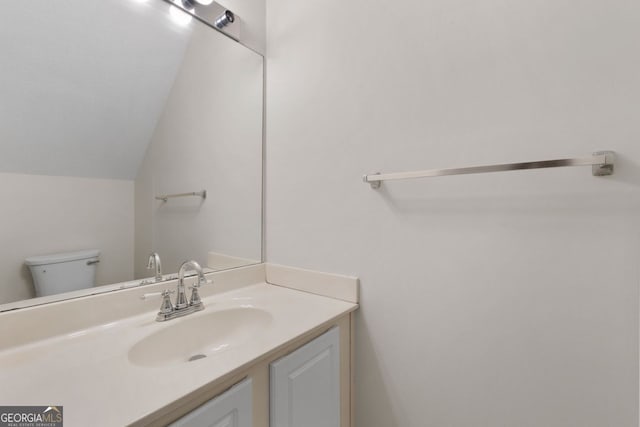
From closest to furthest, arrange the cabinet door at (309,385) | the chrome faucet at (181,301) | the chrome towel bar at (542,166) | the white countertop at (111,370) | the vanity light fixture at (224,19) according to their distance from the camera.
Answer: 1. the white countertop at (111,370)
2. the chrome towel bar at (542,166)
3. the cabinet door at (309,385)
4. the chrome faucet at (181,301)
5. the vanity light fixture at (224,19)

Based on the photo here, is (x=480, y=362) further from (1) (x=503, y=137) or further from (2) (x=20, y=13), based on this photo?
(2) (x=20, y=13)

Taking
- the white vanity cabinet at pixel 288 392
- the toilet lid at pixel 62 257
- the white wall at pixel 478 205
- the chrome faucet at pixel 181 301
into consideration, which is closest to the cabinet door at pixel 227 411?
the white vanity cabinet at pixel 288 392

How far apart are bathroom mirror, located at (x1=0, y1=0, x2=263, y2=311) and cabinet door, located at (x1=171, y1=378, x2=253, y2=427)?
0.63 m

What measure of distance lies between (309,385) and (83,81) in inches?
49.8

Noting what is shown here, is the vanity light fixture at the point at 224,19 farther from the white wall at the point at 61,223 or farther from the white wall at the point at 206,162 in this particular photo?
the white wall at the point at 61,223

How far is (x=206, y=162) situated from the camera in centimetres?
131

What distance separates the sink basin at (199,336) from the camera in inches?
34.3

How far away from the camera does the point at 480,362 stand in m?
0.89

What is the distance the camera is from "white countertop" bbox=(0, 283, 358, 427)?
21.4 inches

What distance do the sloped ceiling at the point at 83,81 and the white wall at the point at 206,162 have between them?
0.23 feet

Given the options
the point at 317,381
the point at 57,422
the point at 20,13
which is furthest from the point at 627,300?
the point at 20,13

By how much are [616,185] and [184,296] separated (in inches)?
54.3

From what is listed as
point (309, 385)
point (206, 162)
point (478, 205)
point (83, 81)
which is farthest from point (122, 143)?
point (478, 205)

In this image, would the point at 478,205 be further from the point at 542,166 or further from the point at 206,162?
the point at 206,162
